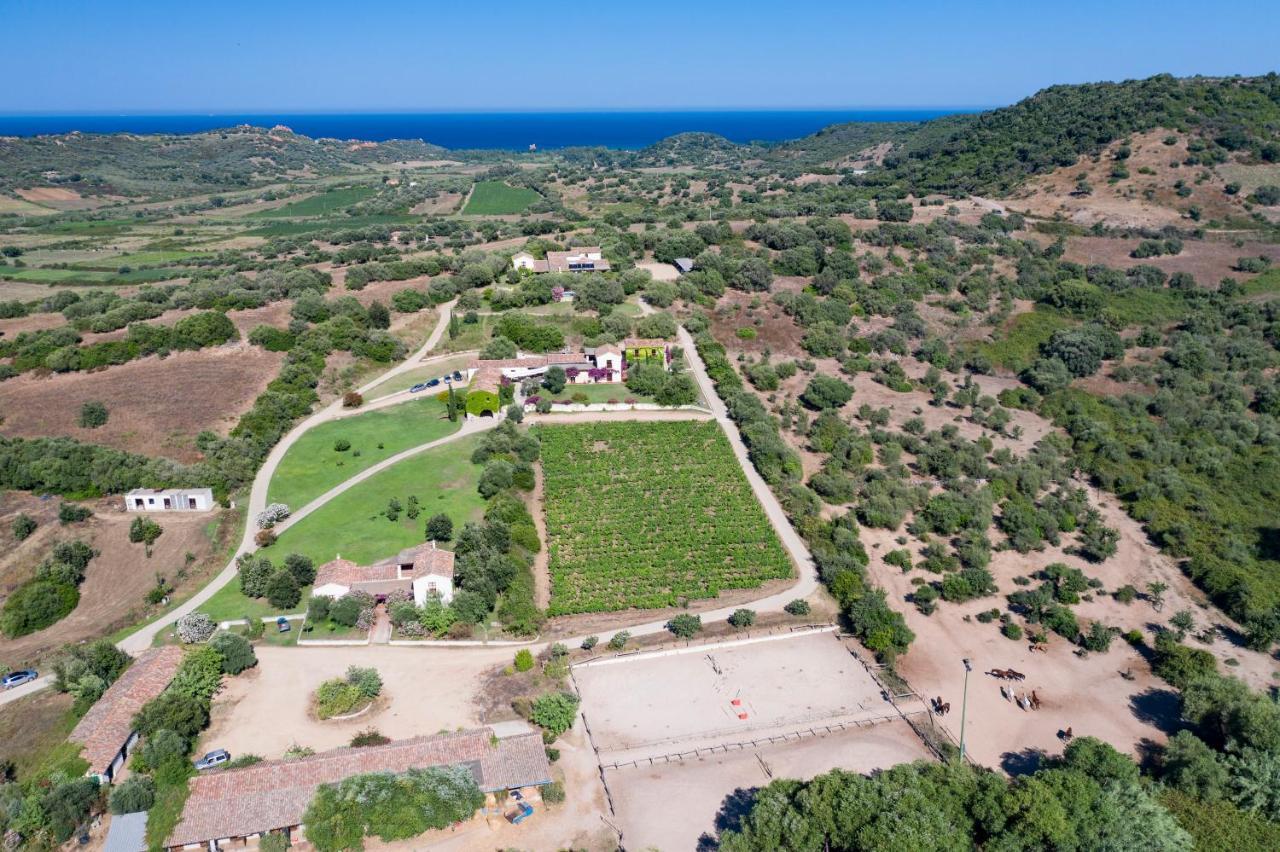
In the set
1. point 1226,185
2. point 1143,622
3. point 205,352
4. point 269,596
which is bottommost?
point 1143,622

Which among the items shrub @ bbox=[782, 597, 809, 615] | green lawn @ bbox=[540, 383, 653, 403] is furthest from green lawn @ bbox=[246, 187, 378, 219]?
shrub @ bbox=[782, 597, 809, 615]

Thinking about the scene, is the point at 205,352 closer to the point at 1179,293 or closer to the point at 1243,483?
the point at 1243,483

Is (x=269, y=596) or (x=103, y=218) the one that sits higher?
(x=103, y=218)

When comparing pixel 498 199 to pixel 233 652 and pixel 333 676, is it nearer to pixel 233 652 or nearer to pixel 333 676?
pixel 233 652

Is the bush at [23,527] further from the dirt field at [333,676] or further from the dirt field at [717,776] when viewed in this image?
the dirt field at [717,776]

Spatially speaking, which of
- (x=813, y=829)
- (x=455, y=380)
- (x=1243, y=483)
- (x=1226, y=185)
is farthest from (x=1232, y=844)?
(x=1226, y=185)

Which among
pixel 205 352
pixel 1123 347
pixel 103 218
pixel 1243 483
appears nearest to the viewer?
pixel 1243 483

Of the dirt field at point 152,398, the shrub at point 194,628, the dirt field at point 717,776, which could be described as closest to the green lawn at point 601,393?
the dirt field at point 152,398
